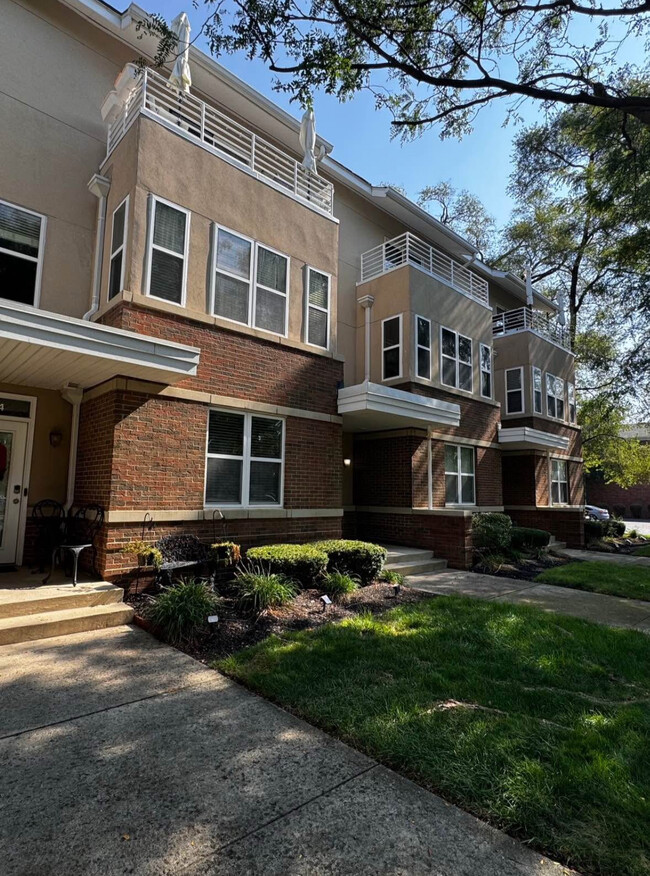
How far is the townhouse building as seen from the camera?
24.9ft

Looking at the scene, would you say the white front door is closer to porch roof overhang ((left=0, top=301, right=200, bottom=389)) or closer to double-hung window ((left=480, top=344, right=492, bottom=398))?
porch roof overhang ((left=0, top=301, right=200, bottom=389))

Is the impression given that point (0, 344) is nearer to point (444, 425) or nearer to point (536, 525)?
point (444, 425)

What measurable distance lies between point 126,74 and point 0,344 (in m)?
6.02

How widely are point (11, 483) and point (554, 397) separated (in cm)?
1947

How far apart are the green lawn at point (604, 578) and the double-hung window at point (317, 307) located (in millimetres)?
7076

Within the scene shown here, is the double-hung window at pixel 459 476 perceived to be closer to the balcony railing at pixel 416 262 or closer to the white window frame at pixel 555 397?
the balcony railing at pixel 416 262

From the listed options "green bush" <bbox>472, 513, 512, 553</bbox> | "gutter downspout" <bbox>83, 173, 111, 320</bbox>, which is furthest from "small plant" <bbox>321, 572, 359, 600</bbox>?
"gutter downspout" <bbox>83, 173, 111, 320</bbox>

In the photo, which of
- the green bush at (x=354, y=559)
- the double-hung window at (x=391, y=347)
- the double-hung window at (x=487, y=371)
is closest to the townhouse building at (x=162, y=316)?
the green bush at (x=354, y=559)

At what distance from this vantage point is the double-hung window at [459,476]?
14461 millimetres

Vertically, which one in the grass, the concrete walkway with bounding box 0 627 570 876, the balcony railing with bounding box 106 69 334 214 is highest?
the balcony railing with bounding box 106 69 334 214

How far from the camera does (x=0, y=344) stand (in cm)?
621

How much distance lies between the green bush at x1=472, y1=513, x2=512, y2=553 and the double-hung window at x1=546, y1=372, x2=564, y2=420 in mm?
8961

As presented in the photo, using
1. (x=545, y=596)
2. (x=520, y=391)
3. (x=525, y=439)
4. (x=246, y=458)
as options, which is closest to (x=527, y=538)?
(x=525, y=439)

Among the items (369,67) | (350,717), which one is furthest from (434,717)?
(369,67)
